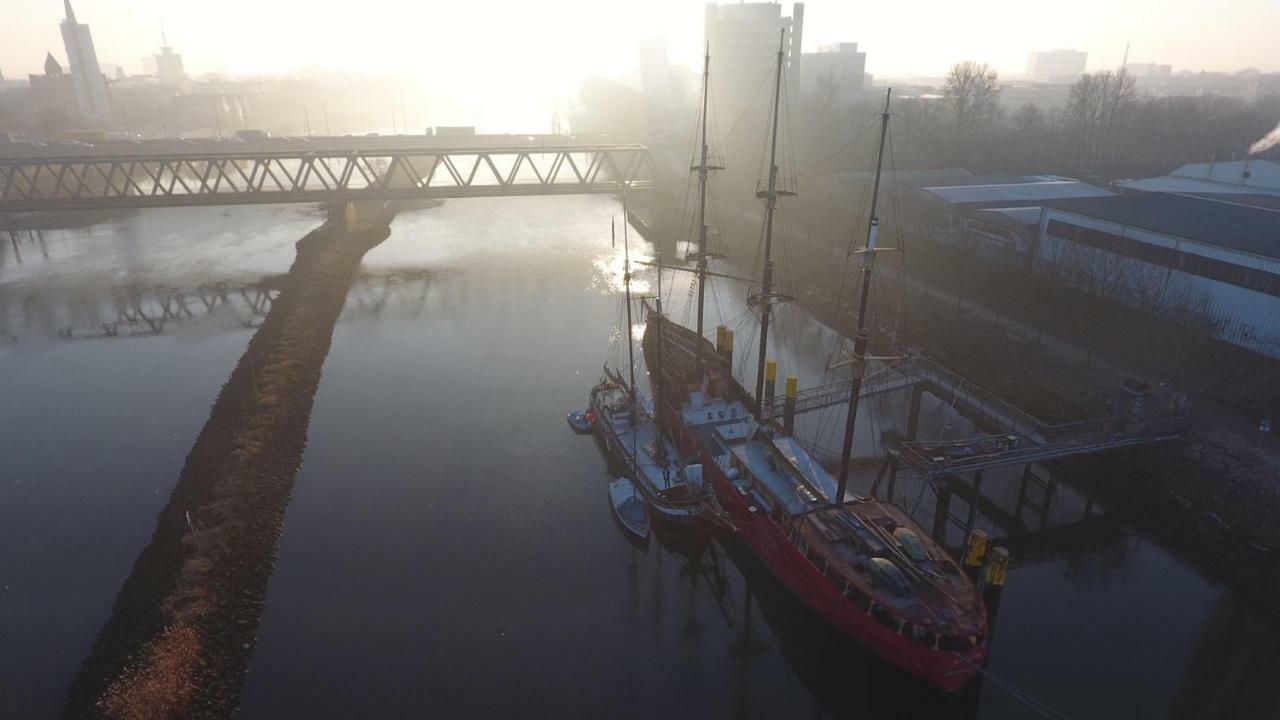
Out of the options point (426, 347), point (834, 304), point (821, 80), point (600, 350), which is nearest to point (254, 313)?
point (426, 347)

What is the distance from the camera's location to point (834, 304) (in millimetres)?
48344

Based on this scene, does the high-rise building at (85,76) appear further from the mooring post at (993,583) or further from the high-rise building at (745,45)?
the mooring post at (993,583)

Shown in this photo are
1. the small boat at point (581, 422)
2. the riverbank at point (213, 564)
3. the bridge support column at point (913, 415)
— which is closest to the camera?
the riverbank at point (213, 564)

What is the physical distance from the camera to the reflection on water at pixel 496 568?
19781 millimetres

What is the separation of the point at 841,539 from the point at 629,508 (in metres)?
7.96

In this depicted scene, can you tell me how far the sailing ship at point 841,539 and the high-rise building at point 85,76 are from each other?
172 metres

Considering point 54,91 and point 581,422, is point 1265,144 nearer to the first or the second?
point 581,422

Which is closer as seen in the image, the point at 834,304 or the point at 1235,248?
the point at 1235,248

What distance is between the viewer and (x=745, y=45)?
462 ft

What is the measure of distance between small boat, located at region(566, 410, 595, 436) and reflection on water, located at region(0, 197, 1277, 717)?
85cm

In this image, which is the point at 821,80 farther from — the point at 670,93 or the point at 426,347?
the point at 426,347

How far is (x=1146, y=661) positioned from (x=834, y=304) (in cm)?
3066

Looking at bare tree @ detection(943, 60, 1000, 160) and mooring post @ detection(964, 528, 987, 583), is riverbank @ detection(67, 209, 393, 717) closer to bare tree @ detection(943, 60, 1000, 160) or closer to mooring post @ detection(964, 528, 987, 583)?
mooring post @ detection(964, 528, 987, 583)

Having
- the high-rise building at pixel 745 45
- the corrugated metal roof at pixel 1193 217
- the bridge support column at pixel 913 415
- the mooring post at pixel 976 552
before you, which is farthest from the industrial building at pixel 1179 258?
the high-rise building at pixel 745 45
